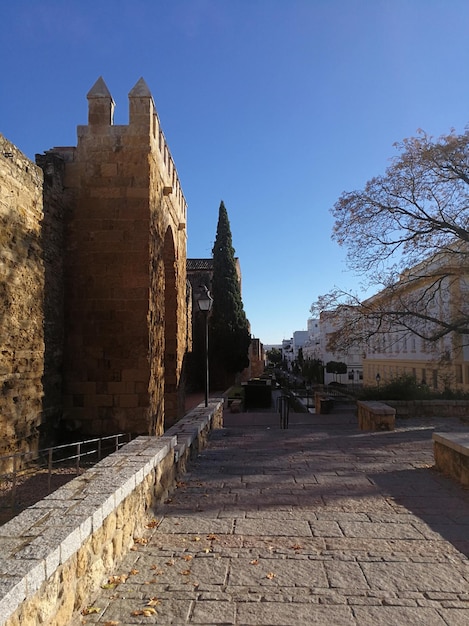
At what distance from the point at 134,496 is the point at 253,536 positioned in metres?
0.98

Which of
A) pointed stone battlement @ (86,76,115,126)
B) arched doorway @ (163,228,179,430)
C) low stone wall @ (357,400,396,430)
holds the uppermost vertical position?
pointed stone battlement @ (86,76,115,126)

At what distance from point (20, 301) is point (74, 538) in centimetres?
595

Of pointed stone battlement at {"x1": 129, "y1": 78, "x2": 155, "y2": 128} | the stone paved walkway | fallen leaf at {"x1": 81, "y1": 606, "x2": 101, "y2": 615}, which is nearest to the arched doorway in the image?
pointed stone battlement at {"x1": 129, "y1": 78, "x2": 155, "y2": 128}

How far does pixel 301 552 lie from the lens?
344 centimetres

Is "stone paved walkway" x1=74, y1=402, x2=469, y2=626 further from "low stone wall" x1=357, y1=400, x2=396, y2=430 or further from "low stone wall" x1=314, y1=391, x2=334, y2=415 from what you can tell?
"low stone wall" x1=314, y1=391, x2=334, y2=415

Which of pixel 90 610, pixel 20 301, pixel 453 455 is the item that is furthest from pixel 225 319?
pixel 90 610

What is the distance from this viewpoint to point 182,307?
1548cm

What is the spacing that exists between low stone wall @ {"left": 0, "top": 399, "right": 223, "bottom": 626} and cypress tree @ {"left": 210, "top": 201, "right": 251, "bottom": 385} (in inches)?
1120

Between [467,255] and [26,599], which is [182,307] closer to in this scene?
[467,255]

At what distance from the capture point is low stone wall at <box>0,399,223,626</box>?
Result: 2057 millimetres

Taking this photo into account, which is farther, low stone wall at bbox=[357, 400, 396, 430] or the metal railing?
low stone wall at bbox=[357, 400, 396, 430]

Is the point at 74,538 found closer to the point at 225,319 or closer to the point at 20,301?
the point at 20,301

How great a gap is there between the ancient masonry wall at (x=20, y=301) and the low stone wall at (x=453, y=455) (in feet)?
20.3

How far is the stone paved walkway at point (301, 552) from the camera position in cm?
264
